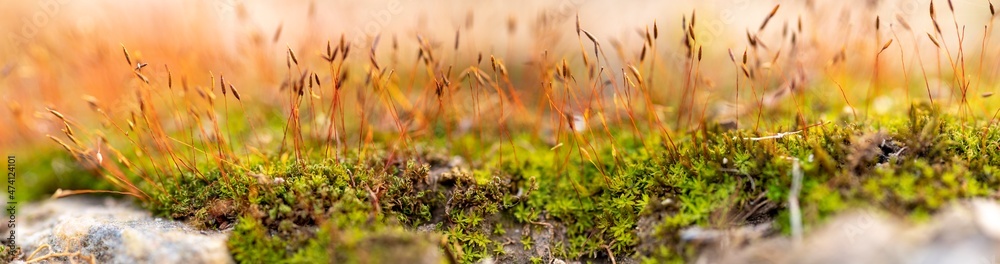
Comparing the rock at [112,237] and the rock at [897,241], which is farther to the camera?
the rock at [112,237]

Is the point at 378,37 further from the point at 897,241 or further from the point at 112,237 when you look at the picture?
the point at 897,241

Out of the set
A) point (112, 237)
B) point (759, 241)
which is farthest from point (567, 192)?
point (112, 237)

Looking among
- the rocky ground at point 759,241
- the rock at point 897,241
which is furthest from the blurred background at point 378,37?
the rock at point 897,241

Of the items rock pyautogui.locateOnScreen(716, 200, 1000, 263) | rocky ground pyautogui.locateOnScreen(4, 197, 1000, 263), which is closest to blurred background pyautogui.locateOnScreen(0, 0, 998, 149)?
rocky ground pyautogui.locateOnScreen(4, 197, 1000, 263)

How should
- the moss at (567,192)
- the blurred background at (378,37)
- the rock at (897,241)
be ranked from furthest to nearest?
the blurred background at (378,37)
the moss at (567,192)
the rock at (897,241)

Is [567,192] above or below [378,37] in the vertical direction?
below

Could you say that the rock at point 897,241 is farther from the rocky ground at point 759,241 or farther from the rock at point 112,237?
the rock at point 112,237

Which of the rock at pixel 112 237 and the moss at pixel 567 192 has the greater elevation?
the moss at pixel 567 192

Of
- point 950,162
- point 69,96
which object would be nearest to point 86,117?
point 69,96

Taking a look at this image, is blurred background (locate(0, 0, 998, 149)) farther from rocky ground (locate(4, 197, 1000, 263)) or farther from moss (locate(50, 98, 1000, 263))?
rocky ground (locate(4, 197, 1000, 263))
